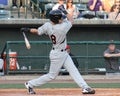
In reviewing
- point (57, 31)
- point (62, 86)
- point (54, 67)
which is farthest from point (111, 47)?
point (57, 31)

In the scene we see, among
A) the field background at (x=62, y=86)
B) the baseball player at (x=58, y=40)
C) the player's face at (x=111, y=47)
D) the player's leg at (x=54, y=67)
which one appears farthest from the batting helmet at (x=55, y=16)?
the player's face at (x=111, y=47)

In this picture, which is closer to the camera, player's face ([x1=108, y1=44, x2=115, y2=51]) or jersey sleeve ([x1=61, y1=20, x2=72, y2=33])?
jersey sleeve ([x1=61, y1=20, x2=72, y2=33])

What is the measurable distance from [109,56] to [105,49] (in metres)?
1.06

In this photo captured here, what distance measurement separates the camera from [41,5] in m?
19.4

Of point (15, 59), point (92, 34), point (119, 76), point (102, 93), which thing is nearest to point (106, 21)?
point (92, 34)

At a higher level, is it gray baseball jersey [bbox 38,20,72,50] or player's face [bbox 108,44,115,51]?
gray baseball jersey [bbox 38,20,72,50]

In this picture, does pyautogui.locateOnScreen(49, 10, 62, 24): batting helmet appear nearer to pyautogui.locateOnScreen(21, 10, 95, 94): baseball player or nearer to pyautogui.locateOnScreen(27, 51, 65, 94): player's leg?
pyautogui.locateOnScreen(21, 10, 95, 94): baseball player

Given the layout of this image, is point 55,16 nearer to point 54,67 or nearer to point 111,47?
point 54,67

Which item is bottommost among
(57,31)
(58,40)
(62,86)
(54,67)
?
(62,86)

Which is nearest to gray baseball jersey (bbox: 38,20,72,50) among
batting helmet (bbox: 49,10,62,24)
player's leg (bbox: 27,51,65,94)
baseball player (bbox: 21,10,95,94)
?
baseball player (bbox: 21,10,95,94)

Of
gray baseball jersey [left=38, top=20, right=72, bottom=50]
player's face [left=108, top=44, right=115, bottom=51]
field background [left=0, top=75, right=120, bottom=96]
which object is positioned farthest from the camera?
player's face [left=108, top=44, right=115, bottom=51]

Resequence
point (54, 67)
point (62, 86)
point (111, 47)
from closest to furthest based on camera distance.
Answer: point (54, 67)
point (62, 86)
point (111, 47)

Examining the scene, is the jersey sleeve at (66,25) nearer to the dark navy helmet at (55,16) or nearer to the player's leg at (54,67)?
the dark navy helmet at (55,16)

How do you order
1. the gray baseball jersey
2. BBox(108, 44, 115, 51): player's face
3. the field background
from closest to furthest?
the gray baseball jersey
the field background
BBox(108, 44, 115, 51): player's face
